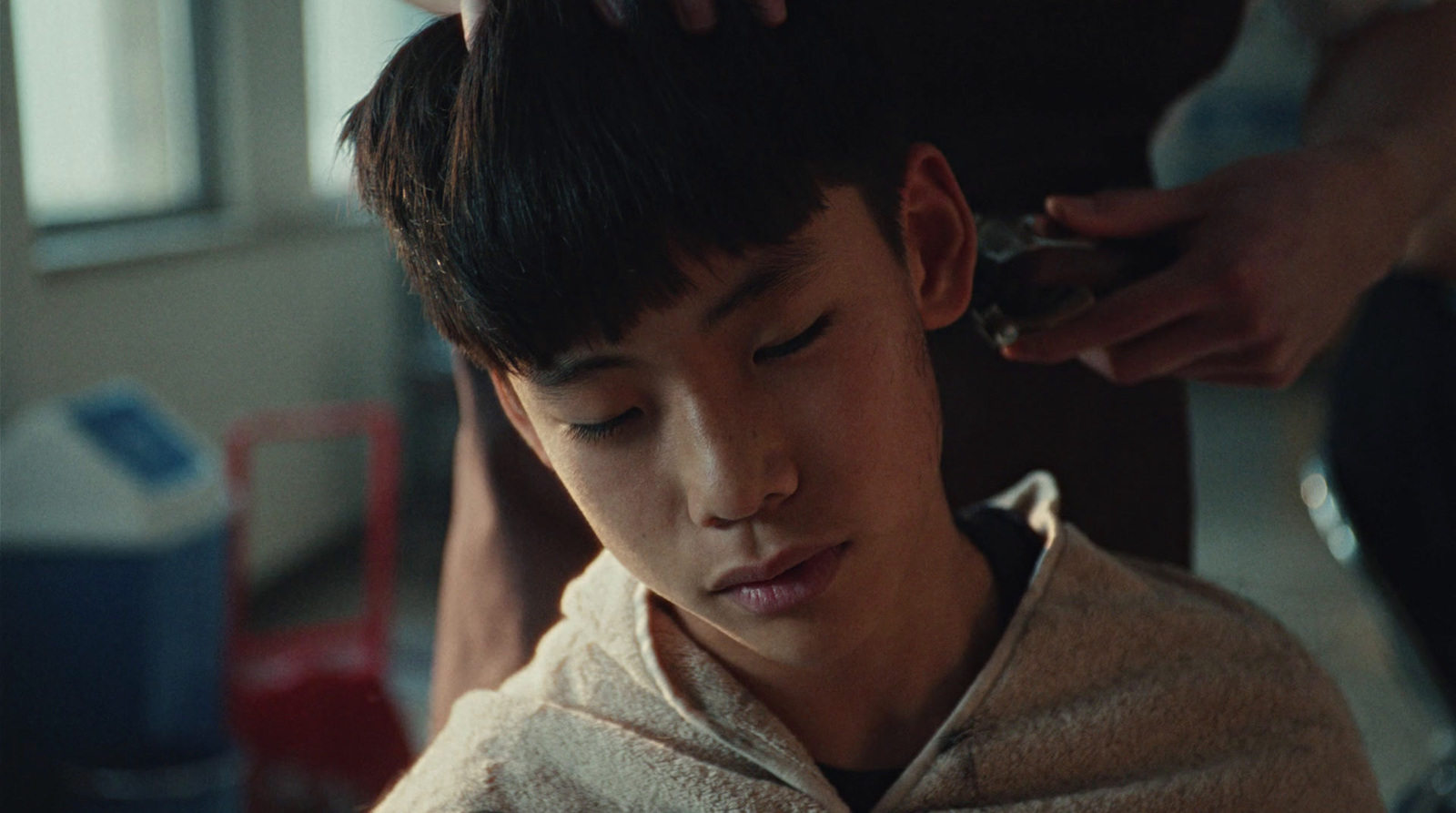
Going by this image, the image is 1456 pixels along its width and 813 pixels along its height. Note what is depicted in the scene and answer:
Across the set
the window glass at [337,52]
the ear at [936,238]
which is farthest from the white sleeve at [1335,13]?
the window glass at [337,52]

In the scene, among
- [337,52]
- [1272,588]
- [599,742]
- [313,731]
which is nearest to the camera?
[599,742]

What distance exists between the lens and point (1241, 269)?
1063 millimetres

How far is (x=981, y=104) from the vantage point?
1232 millimetres

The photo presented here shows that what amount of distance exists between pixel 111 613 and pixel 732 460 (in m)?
2.05

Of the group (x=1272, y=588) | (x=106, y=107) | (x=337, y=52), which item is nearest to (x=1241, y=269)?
(x=1272, y=588)

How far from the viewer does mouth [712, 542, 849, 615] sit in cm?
86

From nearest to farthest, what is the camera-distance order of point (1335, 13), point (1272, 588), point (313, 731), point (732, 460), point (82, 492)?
point (732, 460), point (1335, 13), point (82, 492), point (313, 731), point (1272, 588)

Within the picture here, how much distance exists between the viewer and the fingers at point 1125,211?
40.9 inches

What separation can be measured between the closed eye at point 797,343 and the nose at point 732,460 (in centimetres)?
3

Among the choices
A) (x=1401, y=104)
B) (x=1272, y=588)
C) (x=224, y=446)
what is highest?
(x=1401, y=104)

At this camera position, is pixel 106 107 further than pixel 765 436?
Yes

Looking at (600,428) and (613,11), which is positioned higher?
(613,11)

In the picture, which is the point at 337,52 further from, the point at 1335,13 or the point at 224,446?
the point at 1335,13

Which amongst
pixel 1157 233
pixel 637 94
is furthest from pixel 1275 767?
pixel 637 94
